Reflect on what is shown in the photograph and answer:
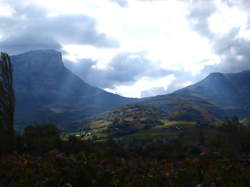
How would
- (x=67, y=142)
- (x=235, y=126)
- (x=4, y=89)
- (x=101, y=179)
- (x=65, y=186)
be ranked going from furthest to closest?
1. (x=235, y=126)
2. (x=67, y=142)
3. (x=4, y=89)
4. (x=101, y=179)
5. (x=65, y=186)

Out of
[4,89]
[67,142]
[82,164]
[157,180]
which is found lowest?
[67,142]

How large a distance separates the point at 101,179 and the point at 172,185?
1.88 meters

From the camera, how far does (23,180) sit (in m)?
7.02

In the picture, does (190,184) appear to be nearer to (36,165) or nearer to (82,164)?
(82,164)

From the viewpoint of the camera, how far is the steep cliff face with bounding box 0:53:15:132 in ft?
68.8

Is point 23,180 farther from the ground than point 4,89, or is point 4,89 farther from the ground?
point 4,89

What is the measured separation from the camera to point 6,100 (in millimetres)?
21078

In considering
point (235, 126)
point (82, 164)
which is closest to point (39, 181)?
point (82, 164)

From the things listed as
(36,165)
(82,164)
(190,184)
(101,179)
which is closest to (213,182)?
(190,184)

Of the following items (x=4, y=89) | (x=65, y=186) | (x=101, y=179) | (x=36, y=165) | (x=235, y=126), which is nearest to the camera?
(x=65, y=186)

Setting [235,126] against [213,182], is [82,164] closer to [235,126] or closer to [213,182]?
[213,182]

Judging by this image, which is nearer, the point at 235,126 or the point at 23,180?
the point at 23,180

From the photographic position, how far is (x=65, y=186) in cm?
623

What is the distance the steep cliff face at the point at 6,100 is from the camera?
20984 mm
